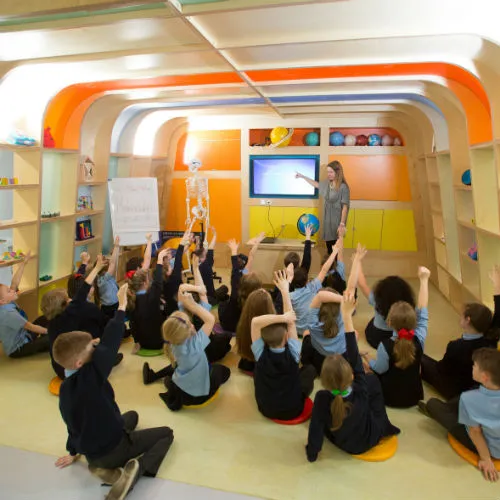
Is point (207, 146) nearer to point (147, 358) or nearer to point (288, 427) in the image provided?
point (147, 358)

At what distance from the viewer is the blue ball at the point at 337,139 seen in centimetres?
746

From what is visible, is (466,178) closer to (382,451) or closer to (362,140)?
(362,140)

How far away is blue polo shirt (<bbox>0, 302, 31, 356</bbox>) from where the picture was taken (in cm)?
413

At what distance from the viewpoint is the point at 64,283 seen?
5.76 meters

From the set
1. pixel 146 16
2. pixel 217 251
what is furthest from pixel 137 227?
pixel 146 16

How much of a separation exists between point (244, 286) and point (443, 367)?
6.32 feet

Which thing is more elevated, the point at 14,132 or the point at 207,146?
the point at 207,146

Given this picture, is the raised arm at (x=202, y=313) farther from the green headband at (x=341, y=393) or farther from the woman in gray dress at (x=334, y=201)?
the woman in gray dress at (x=334, y=201)

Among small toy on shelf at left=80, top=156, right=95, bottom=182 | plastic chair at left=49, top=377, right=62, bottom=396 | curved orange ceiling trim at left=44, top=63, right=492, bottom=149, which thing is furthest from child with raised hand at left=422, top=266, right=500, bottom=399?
small toy on shelf at left=80, top=156, right=95, bottom=182

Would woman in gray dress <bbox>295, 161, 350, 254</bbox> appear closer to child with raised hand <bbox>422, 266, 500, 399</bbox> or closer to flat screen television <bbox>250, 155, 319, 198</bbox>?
flat screen television <bbox>250, 155, 319, 198</bbox>

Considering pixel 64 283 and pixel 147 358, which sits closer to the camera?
pixel 147 358

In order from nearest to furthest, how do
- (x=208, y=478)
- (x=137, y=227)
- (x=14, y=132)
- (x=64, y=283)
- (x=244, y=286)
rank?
(x=208, y=478)
(x=244, y=286)
(x=14, y=132)
(x=64, y=283)
(x=137, y=227)

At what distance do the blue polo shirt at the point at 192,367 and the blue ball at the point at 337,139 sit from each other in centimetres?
529

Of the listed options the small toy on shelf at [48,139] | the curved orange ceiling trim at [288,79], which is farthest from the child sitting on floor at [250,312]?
the small toy on shelf at [48,139]
